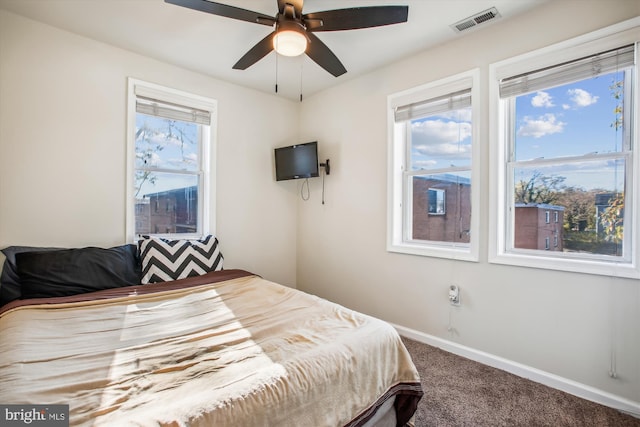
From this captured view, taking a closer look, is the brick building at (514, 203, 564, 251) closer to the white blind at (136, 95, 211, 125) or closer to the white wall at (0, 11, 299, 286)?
the white wall at (0, 11, 299, 286)

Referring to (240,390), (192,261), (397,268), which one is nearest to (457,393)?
(397,268)

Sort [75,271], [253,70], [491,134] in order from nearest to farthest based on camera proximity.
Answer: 1. [75,271]
2. [491,134]
3. [253,70]

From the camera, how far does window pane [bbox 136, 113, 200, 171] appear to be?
2.88 metres

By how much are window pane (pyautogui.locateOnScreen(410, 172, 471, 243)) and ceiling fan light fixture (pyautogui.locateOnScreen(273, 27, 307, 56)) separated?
65.7 inches

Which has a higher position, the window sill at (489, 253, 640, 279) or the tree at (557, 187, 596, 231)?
the tree at (557, 187, 596, 231)

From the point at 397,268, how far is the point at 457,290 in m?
0.58

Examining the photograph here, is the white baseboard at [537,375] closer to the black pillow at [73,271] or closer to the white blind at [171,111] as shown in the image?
the black pillow at [73,271]

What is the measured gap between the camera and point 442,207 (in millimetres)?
2756

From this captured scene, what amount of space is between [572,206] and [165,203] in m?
3.47

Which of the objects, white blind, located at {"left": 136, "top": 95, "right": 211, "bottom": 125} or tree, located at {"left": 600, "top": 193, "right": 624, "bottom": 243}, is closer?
tree, located at {"left": 600, "top": 193, "right": 624, "bottom": 243}

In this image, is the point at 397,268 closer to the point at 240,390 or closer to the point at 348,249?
the point at 348,249

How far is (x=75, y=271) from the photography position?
2166mm

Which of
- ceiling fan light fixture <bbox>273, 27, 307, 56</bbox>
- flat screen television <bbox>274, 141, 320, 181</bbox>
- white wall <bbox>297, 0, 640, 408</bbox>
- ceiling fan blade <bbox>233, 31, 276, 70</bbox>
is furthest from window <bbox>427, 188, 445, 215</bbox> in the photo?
ceiling fan blade <bbox>233, 31, 276, 70</bbox>

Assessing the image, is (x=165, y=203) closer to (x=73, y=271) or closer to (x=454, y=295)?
(x=73, y=271)
